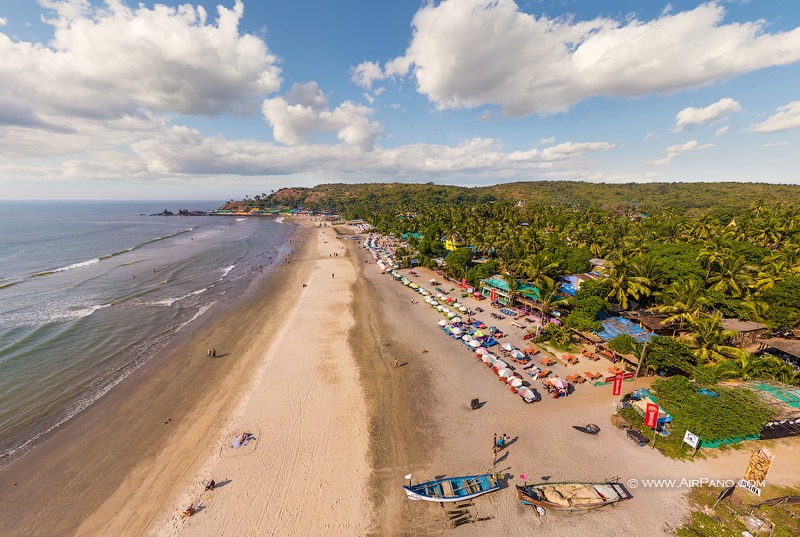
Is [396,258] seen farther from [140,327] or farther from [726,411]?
[726,411]

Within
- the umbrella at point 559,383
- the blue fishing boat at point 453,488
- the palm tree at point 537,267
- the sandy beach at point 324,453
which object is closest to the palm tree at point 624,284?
the palm tree at point 537,267

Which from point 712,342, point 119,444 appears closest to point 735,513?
point 712,342

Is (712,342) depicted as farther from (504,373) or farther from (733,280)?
(504,373)

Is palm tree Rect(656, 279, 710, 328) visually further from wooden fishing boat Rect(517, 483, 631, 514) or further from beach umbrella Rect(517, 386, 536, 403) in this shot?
wooden fishing boat Rect(517, 483, 631, 514)

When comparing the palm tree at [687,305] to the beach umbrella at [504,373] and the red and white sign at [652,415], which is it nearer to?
the red and white sign at [652,415]

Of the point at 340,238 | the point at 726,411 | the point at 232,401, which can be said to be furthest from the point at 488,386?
the point at 340,238

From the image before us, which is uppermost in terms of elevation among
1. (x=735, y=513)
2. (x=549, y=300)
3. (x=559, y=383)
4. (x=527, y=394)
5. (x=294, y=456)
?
(x=549, y=300)

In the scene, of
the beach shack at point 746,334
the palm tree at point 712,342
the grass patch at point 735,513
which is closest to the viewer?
the grass patch at point 735,513
